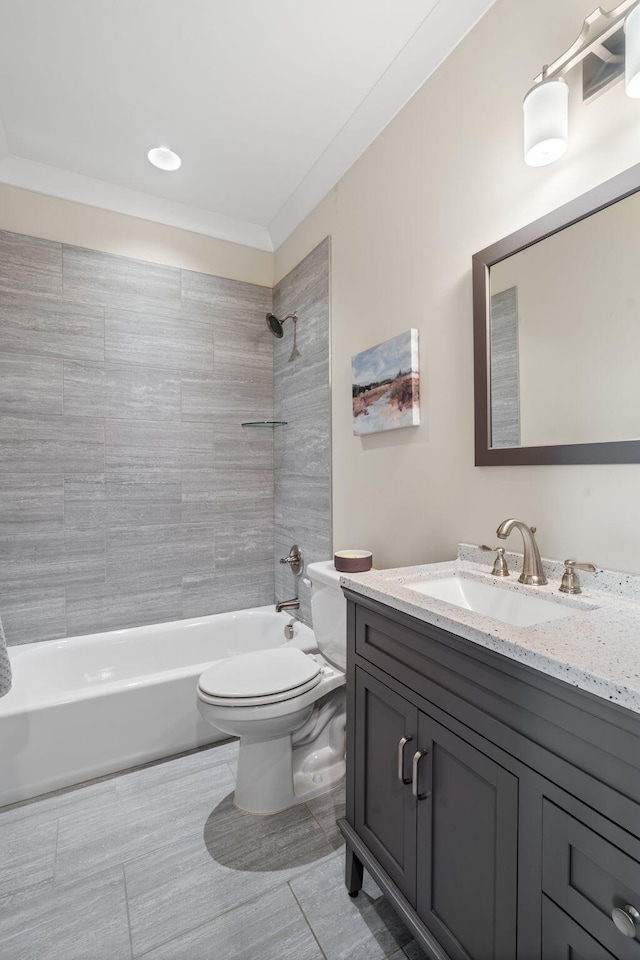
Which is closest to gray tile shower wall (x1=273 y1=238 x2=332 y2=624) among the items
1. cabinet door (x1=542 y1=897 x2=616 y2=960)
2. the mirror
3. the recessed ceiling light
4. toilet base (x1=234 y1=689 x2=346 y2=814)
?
toilet base (x1=234 y1=689 x2=346 y2=814)

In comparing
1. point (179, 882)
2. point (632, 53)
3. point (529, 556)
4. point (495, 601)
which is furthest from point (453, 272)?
point (179, 882)

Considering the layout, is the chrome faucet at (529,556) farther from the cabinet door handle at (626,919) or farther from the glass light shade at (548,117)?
the glass light shade at (548,117)

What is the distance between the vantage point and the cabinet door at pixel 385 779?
1.02 m

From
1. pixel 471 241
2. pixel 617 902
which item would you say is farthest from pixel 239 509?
pixel 617 902

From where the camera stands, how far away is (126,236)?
8.23 ft

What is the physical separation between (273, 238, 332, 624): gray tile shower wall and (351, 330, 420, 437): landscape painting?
33 cm

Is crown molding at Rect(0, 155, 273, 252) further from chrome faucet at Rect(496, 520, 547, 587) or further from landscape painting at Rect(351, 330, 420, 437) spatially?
chrome faucet at Rect(496, 520, 547, 587)

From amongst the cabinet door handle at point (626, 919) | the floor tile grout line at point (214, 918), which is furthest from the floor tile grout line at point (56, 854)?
the cabinet door handle at point (626, 919)

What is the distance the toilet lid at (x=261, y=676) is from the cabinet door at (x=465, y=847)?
2.15ft

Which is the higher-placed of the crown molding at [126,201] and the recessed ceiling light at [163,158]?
the recessed ceiling light at [163,158]

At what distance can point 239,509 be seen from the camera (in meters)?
2.83

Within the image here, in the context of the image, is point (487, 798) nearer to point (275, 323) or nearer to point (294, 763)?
point (294, 763)

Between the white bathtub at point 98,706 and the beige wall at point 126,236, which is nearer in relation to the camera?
the white bathtub at point 98,706

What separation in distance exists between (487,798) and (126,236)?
2.89 metres
